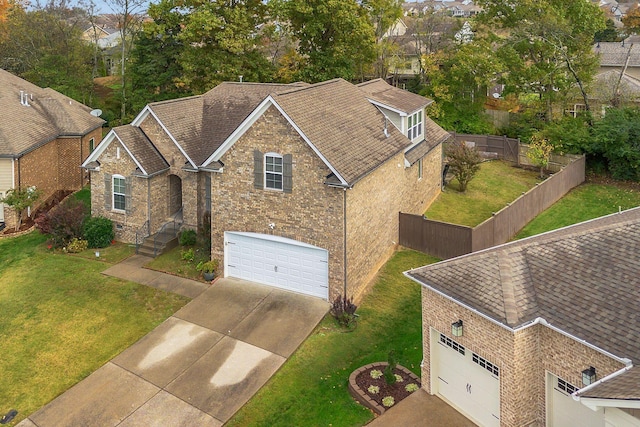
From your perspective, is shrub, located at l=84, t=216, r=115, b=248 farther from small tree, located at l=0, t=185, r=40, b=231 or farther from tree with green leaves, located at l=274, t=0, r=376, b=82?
tree with green leaves, located at l=274, t=0, r=376, b=82

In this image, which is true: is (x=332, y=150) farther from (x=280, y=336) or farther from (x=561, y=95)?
(x=561, y=95)

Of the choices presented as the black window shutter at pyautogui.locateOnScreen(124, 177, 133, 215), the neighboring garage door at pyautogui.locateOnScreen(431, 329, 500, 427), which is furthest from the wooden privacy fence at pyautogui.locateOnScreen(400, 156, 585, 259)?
the black window shutter at pyautogui.locateOnScreen(124, 177, 133, 215)

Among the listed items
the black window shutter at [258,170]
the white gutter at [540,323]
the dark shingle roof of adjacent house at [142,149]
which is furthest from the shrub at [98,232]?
the white gutter at [540,323]

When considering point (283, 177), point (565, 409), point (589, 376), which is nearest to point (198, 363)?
point (283, 177)

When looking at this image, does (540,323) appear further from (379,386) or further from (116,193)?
(116,193)

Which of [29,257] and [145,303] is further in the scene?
[29,257]

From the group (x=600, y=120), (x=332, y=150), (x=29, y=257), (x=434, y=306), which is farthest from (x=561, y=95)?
(x=29, y=257)

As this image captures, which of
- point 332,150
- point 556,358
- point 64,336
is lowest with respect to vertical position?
point 64,336
